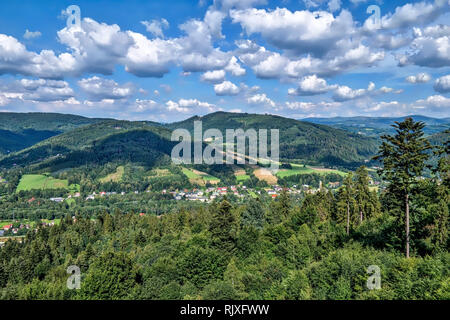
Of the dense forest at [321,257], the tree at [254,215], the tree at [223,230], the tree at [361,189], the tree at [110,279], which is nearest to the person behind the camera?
the dense forest at [321,257]

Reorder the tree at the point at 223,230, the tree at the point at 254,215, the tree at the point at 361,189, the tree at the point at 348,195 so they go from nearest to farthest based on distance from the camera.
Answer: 1. the tree at the point at 223,230
2. the tree at the point at 348,195
3. the tree at the point at 361,189
4. the tree at the point at 254,215

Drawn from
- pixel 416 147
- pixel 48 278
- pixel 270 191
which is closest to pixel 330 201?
pixel 416 147

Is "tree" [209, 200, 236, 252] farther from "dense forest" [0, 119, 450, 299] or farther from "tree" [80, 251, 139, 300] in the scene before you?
"tree" [80, 251, 139, 300]

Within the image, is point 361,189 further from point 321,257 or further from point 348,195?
point 321,257
